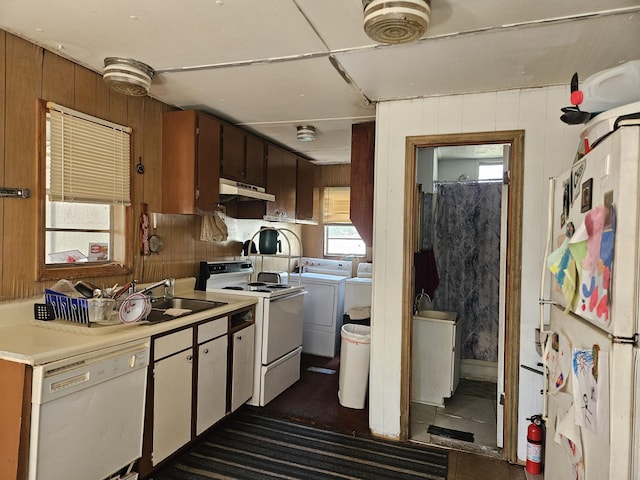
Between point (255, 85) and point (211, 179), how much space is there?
33.5 inches

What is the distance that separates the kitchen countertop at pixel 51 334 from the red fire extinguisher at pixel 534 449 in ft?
6.90

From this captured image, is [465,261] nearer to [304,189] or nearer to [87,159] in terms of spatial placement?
[304,189]

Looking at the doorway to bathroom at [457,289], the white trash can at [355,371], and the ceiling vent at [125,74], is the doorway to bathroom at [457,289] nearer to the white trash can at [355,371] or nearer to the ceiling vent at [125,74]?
the white trash can at [355,371]

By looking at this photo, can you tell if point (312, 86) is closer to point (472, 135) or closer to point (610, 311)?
point (472, 135)

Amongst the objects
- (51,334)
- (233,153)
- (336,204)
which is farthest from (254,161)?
(51,334)

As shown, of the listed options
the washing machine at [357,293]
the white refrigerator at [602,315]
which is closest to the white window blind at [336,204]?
the washing machine at [357,293]

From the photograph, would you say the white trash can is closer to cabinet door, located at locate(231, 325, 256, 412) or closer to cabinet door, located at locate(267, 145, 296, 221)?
cabinet door, located at locate(231, 325, 256, 412)

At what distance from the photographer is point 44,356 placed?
1.61 metres

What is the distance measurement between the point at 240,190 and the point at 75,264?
1277 mm

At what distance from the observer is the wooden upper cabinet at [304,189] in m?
4.56

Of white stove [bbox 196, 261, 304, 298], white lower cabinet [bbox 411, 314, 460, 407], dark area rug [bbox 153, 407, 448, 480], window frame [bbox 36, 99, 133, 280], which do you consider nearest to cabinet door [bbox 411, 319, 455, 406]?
white lower cabinet [bbox 411, 314, 460, 407]

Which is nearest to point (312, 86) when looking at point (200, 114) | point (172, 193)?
point (200, 114)

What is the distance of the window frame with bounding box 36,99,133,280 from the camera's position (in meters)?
2.15

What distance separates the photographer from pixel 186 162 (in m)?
2.93
